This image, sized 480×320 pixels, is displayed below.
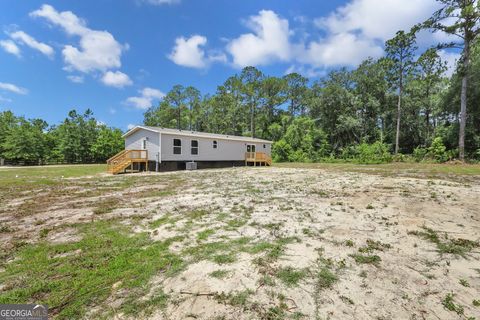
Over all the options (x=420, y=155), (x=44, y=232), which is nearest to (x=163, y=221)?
(x=44, y=232)

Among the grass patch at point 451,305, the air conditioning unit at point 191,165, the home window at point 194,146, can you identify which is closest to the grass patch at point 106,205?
the grass patch at point 451,305

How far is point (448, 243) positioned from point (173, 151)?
15.2 metres

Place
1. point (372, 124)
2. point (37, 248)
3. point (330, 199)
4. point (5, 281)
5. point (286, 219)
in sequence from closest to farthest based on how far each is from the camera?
point (5, 281)
point (37, 248)
point (286, 219)
point (330, 199)
point (372, 124)

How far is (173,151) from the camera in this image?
16.7m

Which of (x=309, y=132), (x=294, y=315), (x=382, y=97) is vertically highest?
(x=382, y=97)

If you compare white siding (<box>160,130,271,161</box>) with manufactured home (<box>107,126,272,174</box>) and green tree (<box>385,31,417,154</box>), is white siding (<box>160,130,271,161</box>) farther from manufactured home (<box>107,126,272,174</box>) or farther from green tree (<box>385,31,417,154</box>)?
green tree (<box>385,31,417,154</box>)

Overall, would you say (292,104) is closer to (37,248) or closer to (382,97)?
(382,97)

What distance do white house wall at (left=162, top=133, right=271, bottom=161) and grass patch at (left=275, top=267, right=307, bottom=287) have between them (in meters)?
14.4

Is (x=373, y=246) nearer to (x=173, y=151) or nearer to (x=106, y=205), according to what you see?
(x=106, y=205)

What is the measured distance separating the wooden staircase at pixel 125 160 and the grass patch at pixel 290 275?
1431 cm

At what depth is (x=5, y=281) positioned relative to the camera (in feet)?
8.64

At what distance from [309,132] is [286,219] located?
2549 centimetres

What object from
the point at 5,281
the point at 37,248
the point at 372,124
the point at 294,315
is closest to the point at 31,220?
the point at 37,248

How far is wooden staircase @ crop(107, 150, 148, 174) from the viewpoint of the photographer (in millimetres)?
14952
